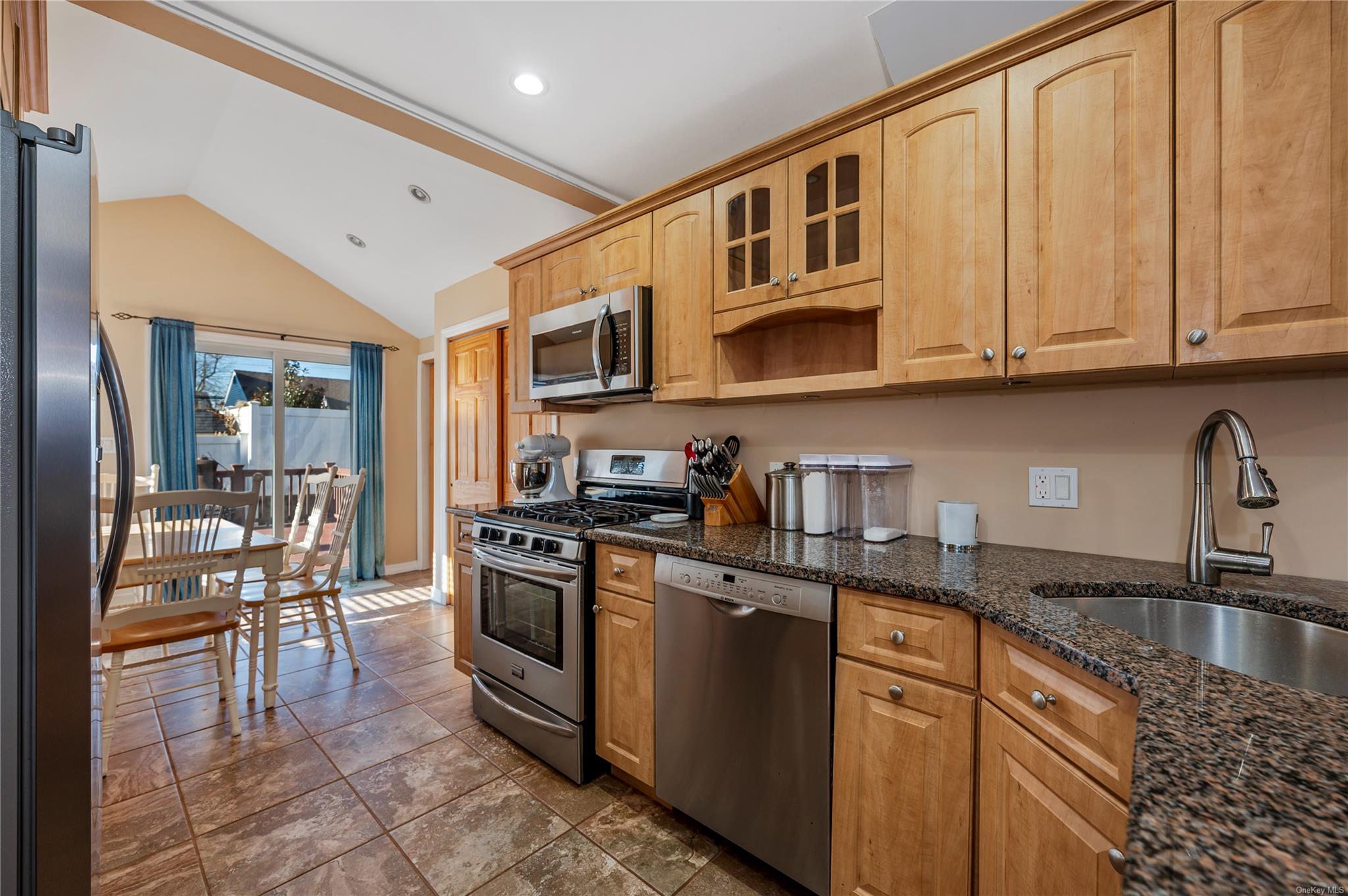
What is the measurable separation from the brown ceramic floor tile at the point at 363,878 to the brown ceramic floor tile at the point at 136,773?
36.8 inches

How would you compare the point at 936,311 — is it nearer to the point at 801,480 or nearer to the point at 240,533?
the point at 801,480

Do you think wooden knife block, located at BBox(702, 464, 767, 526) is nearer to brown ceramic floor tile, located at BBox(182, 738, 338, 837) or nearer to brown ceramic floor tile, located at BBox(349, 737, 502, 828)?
brown ceramic floor tile, located at BBox(349, 737, 502, 828)

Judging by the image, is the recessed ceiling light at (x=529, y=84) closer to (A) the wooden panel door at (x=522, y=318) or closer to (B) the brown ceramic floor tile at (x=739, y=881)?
(A) the wooden panel door at (x=522, y=318)

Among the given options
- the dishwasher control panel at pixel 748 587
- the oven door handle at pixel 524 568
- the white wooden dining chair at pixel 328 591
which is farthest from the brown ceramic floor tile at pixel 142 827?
the dishwasher control panel at pixel 748 587

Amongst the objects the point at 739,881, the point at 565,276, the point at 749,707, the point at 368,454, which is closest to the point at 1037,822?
the point at 749,707

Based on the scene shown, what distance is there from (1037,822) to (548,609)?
64.7 inches

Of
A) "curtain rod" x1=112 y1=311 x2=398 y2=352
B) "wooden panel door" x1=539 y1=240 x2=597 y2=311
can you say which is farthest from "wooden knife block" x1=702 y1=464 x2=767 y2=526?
"curtain rod" x1=112 y1=311 x2=398 y2=352

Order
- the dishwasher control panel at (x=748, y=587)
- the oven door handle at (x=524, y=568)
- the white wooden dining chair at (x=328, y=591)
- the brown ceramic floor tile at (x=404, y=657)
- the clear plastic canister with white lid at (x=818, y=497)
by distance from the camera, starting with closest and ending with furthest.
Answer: the dishwasher control panel at (x=748, y=587)
the clear plastic canister with white lid at (x=818, y=497)
the oven door handle at (x=524, y=568)
the white wooden dining chair at (x=328, y=591)
the brown ceramic floor tile at (x=404, y=657)

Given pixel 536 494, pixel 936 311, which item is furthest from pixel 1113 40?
pixel 536 494

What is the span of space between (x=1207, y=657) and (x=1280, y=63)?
1260mm

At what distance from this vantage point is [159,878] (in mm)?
1654

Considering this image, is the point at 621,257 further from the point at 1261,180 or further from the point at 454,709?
the point at 454,709

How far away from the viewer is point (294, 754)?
230 cm

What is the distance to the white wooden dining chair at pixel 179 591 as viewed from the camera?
2.29 metres
